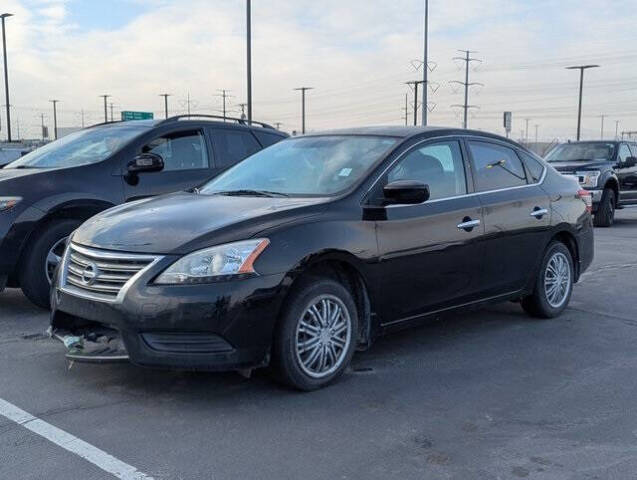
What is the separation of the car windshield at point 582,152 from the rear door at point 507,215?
10.7m

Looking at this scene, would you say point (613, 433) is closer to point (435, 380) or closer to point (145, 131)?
point (435, 380)

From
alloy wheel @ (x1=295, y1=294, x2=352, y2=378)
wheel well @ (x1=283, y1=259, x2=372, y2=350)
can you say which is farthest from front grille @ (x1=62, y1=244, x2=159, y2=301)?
wheel well @ (x1=283, y1=259, x2=372, y2=350)

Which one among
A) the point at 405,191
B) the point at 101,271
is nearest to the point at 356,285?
the point at 405,191

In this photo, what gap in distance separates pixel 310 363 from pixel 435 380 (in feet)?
3.00

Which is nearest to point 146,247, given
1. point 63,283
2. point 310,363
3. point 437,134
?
point 63,283

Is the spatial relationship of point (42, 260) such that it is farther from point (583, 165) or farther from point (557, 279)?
point (583, 165)

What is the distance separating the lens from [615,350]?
222 inches

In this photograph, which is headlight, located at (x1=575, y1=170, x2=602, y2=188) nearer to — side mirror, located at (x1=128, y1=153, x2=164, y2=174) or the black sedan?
the black sedan

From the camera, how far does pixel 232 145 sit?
26.6ft

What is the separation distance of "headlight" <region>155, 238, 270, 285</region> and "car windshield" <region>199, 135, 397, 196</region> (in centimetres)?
97

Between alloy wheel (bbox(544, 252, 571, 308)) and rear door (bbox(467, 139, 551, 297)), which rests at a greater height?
rear door (bbox(467, 139, 551, 297))

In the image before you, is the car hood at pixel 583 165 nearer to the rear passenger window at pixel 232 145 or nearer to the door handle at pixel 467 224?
the rear passenger window at pixel 232 145

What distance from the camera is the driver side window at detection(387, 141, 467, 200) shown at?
17.4 feet

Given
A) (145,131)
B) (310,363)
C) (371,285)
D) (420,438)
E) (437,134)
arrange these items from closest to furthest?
(420,438), (310,363), (371,285), (437,134), (145,131)
